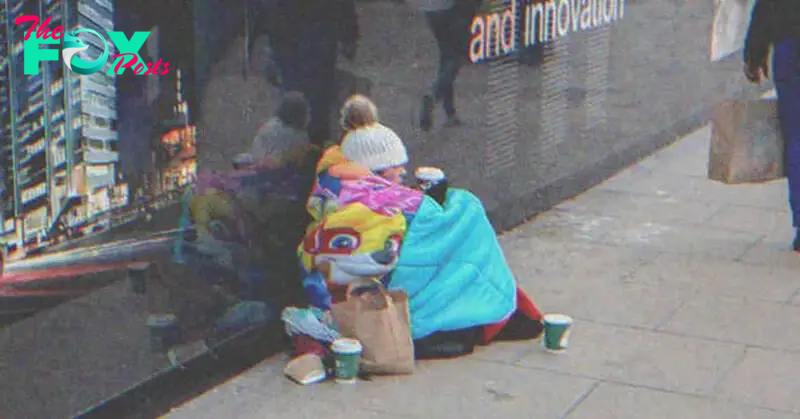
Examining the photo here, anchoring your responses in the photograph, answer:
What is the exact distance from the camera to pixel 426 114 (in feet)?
23.5

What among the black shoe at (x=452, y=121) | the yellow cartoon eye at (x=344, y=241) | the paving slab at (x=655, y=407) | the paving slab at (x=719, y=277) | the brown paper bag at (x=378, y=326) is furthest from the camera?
the black shoe at (x=452, y=121)

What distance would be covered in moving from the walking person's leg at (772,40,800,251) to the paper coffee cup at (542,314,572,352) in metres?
2.07

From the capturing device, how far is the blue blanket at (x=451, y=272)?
5781 millimetres

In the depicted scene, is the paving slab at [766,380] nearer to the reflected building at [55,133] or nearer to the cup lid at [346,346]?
the cup lid at [346,346]

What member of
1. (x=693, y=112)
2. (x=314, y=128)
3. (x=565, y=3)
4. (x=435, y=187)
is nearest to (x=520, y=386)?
(x=435, y=187)

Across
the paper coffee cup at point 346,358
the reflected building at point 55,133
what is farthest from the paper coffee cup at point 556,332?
the reflected building at point 55,133

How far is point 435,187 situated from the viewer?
6113mm

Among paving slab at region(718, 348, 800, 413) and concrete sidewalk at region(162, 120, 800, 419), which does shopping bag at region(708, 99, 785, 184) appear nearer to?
concrete sidewalk at region(162, 120, 800, 419)

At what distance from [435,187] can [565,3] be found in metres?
3.05

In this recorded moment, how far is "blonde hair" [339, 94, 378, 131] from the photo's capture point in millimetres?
5980

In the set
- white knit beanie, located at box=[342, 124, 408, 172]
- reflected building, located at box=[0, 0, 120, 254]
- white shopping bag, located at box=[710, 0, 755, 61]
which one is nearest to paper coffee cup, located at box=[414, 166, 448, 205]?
white knit beanie, located at box=[342, 124, 408, 172]

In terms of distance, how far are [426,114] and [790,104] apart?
73.9 inches

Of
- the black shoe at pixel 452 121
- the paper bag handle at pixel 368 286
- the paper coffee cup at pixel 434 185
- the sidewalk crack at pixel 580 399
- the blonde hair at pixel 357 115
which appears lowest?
the sidewalk crack at pixel 580 399

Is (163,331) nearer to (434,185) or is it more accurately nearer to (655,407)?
(434,185)
